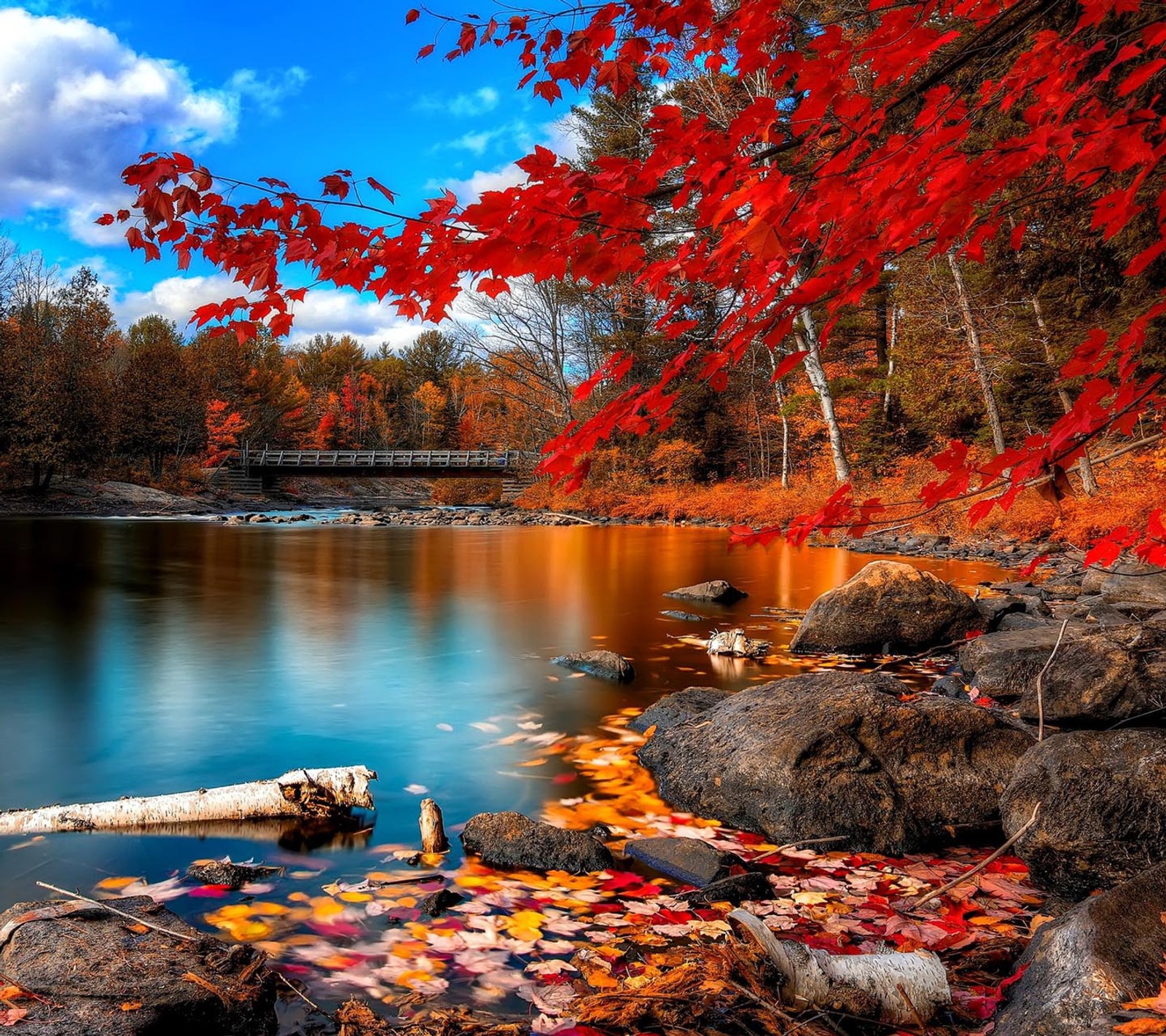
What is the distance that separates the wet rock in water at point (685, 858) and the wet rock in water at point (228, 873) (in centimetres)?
181

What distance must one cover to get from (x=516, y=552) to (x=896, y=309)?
16258 mm

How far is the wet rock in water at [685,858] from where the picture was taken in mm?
3746

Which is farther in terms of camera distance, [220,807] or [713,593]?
[713,593]

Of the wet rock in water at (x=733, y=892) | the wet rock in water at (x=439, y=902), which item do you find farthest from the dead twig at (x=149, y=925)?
the wet rock in water at (x=733, y=892)

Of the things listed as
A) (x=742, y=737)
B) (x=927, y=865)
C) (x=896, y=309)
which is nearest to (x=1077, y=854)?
(x=927, y=865)

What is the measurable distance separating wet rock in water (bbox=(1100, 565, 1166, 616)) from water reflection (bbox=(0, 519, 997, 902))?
3569mm

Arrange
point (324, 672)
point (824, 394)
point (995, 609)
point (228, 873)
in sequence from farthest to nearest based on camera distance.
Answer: point (824, 394) < point (995, 609) < point (324, 672) < point (228, 873)

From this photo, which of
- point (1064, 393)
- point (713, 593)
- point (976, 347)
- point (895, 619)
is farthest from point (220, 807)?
point (1064, 393)

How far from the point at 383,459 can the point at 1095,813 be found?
56.7m

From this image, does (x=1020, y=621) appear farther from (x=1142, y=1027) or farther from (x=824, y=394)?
(x=824, y=394)

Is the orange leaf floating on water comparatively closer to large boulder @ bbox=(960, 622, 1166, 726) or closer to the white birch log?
the white birch log

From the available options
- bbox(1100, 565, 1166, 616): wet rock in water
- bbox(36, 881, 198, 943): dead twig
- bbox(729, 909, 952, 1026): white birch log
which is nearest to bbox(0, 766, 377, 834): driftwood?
bbox(36, 881, 198, 943): dead twig

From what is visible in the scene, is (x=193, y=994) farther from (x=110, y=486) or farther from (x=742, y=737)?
(x=110, y=486)

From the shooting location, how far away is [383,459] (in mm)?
57219
